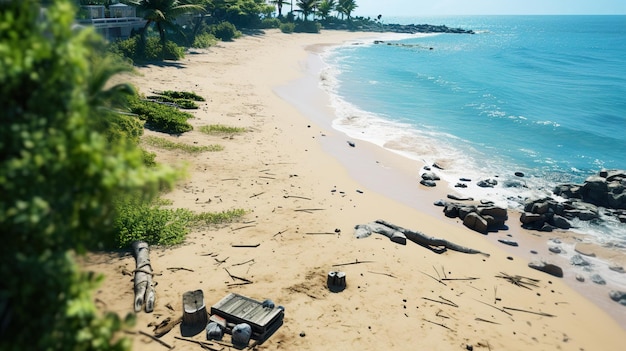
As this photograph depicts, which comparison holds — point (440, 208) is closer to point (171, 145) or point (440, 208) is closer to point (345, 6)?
point (171, 145)

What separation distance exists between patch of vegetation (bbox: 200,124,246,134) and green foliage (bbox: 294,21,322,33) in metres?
75.5

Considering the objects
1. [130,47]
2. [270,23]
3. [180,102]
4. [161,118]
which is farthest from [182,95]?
[270,23]

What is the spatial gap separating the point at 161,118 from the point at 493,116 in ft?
88.3

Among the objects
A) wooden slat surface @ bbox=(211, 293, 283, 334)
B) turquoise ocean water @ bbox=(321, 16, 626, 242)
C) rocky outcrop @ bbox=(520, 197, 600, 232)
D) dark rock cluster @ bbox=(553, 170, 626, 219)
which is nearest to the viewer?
wooden slat surface @ bbox=(211, 293, 283, 334)

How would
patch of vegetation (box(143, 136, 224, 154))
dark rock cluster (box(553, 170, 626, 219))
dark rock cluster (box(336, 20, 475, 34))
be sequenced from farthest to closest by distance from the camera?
dark rock cluster (box(336, 20, 475, 34)), patch of vegetation (box(143, 136, 224, 154)), dark rock cluster (box(553, 170, 626, 219))

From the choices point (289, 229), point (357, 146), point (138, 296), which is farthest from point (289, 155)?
point (138, 296)

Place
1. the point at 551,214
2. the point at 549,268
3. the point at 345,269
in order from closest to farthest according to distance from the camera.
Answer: the point at 345,269 → the point at 549,268 → the point at 551,214

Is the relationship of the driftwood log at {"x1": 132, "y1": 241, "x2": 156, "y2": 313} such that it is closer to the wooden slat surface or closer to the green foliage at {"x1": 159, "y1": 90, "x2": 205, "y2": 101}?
the wooden slat surface

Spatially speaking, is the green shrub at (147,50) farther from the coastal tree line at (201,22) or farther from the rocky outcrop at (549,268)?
the rocky outcrop at (549,268)

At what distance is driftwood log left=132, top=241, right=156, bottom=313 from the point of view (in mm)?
9617

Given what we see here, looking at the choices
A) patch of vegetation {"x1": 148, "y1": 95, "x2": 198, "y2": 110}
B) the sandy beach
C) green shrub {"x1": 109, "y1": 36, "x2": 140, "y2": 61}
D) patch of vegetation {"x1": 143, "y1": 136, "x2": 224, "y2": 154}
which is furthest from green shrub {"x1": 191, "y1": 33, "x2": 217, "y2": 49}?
patch of vegetation {"x1": 143, "y1": 136, "x2": 224, "y2": 154}

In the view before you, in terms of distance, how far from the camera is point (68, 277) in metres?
3.73

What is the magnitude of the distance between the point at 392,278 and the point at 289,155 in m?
10.9

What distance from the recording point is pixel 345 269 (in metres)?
12.0
